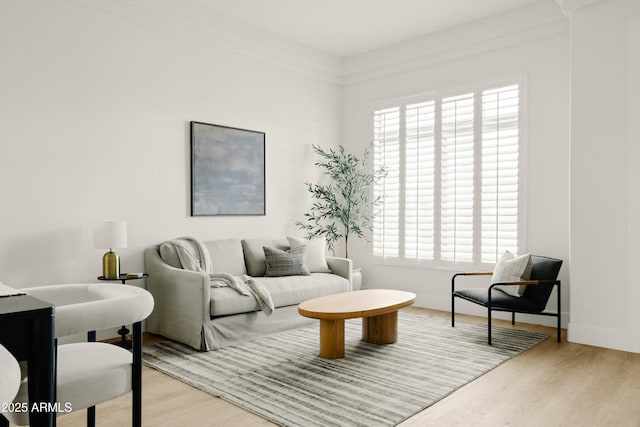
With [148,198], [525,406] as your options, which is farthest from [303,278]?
[525,406]

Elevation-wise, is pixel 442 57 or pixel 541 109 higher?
pixel 442 57

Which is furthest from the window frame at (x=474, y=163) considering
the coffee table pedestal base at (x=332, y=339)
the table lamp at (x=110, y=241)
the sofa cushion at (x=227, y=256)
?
the table lamp at (x=110, y=241)

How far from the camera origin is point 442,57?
19.0 feet

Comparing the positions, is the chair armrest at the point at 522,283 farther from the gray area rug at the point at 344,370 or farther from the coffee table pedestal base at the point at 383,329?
the coffee table pedestal base at the point at 383,329

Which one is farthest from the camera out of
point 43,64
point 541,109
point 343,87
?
point 343,87

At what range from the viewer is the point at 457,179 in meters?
5.62

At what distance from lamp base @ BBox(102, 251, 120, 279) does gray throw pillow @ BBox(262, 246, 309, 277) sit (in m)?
1.58

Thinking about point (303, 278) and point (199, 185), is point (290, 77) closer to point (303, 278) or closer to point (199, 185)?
point (199, 185)

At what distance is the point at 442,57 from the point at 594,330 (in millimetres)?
3490

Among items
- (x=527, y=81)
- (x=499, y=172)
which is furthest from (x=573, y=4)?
(x=499, y=172)

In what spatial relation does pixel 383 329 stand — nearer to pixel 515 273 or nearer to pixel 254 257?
pixel 515 273

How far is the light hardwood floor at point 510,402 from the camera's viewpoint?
2699mm

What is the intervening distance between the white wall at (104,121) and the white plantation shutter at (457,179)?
212 centimetres

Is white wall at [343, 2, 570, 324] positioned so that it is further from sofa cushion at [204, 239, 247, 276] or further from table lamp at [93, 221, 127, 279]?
table lamp at [93, 221, 127, 279]
